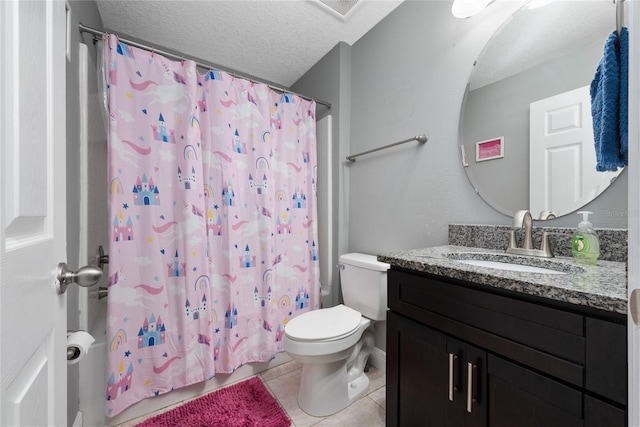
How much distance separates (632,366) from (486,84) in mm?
1257

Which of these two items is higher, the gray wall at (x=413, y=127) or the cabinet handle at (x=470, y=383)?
the gray wall at (x=413, y=127)

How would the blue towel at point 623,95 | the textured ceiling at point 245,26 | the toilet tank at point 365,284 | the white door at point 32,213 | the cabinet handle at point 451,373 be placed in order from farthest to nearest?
the textured ceiling at point 245,26
the toilet tank at point 365,284
the cabinet handle at point 451,373
the blue towel at point 623,95
the white door at point 32,213

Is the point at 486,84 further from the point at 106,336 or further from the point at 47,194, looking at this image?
the point at 106,336

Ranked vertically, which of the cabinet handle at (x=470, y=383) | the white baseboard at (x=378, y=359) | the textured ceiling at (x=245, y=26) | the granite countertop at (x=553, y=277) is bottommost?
the white baseboard at (x=378, y=359)

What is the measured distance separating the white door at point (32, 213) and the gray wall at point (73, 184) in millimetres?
660

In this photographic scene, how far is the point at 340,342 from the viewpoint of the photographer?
1278 millimetres

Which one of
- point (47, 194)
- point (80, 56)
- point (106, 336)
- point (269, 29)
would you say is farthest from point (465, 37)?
point (106, 336)

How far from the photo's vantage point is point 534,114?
108 cm

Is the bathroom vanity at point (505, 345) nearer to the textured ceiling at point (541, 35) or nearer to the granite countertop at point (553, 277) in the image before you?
the granite countertop at point (553, 277)

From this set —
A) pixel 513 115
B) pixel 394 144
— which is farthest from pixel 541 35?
pixel 394 144

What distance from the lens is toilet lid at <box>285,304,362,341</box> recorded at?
1.27 m

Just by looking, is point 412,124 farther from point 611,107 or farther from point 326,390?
point 326,390

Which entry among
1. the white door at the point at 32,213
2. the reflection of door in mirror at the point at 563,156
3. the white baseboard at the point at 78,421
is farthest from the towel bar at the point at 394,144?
the white baseboard at the point at 78,421

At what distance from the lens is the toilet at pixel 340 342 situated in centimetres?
127
